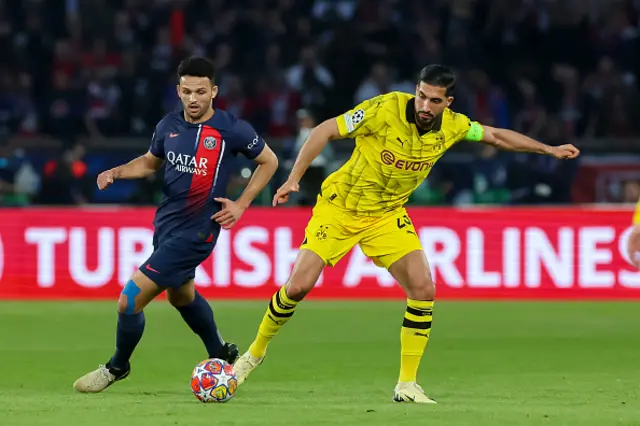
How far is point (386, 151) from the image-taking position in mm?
8445

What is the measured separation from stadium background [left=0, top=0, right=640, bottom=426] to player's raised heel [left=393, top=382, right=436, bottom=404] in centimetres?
18

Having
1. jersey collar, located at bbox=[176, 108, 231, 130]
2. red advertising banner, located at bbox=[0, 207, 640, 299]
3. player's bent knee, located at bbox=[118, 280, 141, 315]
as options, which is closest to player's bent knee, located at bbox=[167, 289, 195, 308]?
player's bent knee, located at bbox=[118, 280, 141, 315]

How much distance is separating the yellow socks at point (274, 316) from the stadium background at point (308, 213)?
0.30 metres

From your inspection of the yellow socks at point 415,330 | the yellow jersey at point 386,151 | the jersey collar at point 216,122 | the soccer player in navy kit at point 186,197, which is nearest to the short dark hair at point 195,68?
the soccer player in navy kit at point 186,197

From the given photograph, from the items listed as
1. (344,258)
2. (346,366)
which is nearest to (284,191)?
(346,366)

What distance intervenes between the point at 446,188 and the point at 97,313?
508 cm

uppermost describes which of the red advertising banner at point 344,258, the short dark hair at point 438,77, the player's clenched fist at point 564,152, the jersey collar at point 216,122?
the short dark hair at point 438,77

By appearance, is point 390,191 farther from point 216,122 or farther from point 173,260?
point 173,260

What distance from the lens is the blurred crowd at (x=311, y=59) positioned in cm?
1978

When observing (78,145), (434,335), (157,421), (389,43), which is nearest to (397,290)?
(434,335)

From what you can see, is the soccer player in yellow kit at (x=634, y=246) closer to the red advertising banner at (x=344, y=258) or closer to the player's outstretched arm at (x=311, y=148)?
the player's outstretched arm at (x=311, y=148)

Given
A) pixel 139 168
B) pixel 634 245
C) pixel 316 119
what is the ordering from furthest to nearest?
pixel 316 119
pixel 139 168
pixel 634 245

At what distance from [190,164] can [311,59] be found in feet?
39.3

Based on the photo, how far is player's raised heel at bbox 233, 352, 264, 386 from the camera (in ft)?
28.6
